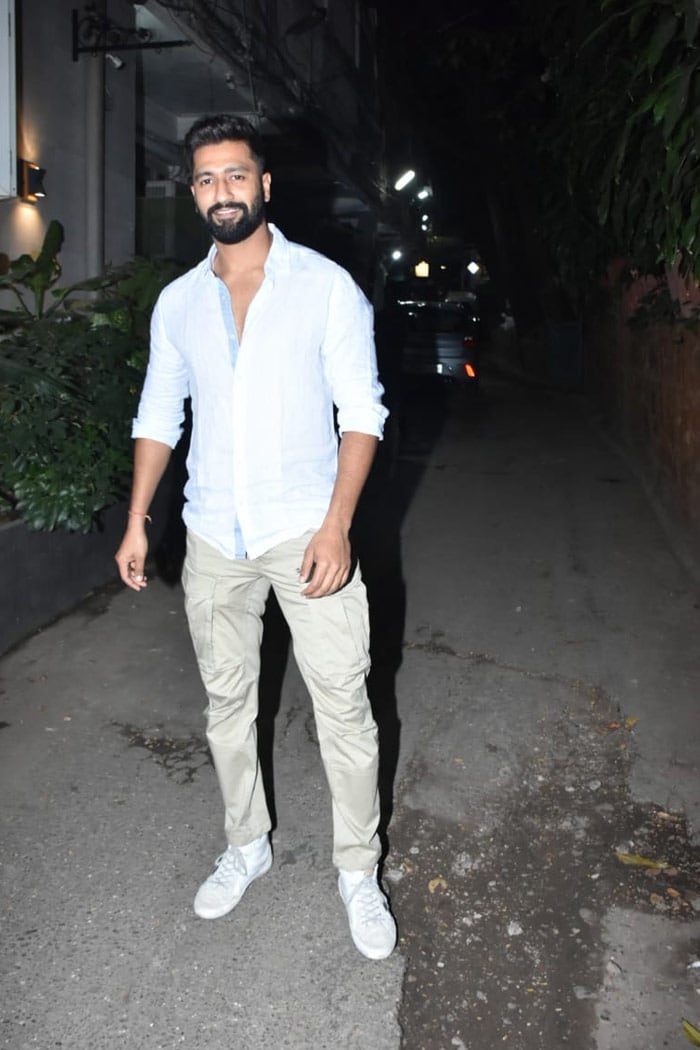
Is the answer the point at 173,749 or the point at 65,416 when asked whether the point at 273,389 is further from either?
the point at 65,416

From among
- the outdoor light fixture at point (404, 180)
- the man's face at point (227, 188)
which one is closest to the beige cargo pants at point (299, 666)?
the man's face at point (227, 188)

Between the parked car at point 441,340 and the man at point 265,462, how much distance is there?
14658 mm

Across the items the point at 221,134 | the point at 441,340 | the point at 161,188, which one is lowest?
the point at 221,134

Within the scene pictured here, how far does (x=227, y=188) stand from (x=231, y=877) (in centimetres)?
204

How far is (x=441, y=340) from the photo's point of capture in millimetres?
17188

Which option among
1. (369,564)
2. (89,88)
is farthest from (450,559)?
(89,88)

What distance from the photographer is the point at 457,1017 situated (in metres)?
2.63

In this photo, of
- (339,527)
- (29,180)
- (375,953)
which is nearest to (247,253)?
(339,527)

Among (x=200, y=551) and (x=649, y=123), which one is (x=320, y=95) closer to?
(x=649, y=123)

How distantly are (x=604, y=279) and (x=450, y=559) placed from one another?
8742 millimetres

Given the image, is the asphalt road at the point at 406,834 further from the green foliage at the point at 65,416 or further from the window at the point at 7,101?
the window at the point at 7,101

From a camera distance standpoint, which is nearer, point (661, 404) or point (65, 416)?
point (65, 416)

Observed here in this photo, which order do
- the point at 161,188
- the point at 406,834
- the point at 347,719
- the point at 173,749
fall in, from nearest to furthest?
the point at 347,719
the point at 406,834
the point at 173,749
the point at 161,188

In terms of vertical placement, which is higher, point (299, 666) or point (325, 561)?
point (325, 561)
